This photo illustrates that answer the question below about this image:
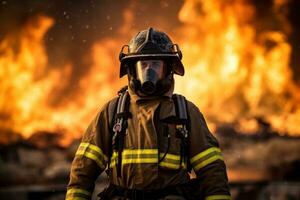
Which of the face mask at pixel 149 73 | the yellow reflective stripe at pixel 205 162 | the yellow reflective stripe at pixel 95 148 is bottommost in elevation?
the yellow reflective stripe at pixel 205 162

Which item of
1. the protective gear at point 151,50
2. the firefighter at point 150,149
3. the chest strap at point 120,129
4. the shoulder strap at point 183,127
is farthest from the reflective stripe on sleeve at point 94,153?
the protective gear at point 151,50

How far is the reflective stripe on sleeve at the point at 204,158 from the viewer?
3.58 metres

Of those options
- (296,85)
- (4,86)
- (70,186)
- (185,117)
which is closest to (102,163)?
(70,186)

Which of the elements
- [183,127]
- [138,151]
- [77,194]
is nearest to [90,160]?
[77,194]

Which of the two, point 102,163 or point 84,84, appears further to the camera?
point 84,84

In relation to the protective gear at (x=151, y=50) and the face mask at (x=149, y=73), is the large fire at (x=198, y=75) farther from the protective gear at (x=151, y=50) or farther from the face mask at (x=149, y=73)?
the face mask at (x=149, y=73)

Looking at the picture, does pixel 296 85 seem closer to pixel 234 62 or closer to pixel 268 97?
pixel 268 97

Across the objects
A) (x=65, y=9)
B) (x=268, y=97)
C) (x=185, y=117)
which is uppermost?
(x=65, y=9)

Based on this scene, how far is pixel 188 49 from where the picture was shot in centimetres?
2044

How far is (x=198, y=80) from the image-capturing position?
66.2 ft

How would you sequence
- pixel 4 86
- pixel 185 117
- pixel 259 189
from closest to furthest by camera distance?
pixel 185 117, pixel 259 189, pixel 4 86

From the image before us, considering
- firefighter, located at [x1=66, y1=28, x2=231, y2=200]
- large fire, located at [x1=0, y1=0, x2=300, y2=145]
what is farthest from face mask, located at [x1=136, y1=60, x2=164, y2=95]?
large fire, located at [x1=0, y1=0, x2=300, y2=145]

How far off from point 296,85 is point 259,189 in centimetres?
980

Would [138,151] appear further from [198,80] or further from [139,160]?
[198,80]
